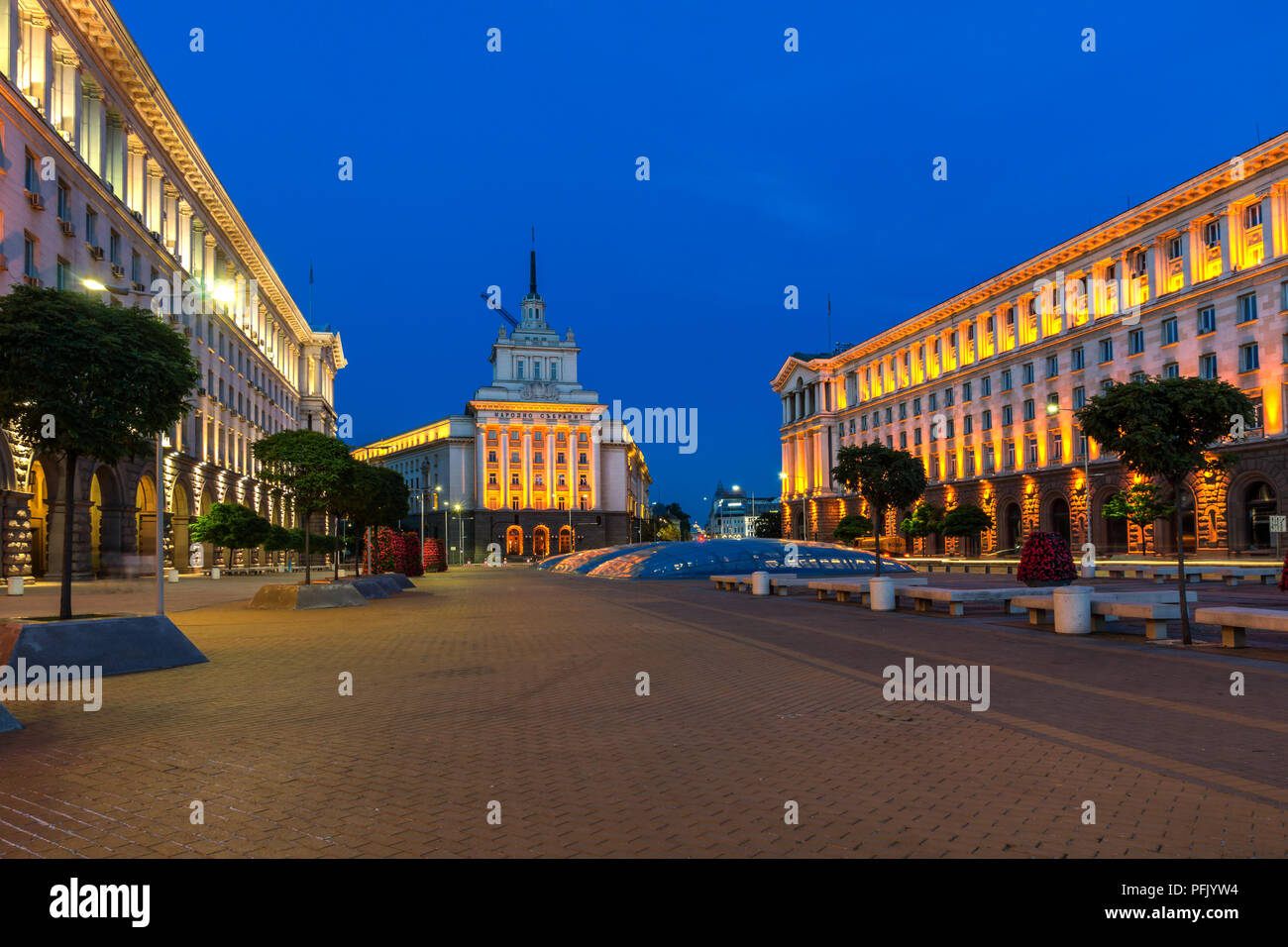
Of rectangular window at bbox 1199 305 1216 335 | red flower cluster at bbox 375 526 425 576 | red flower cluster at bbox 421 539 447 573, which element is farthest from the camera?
red flower cluster at bbox 421 539 447 573

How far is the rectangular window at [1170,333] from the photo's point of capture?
52156 millimetres

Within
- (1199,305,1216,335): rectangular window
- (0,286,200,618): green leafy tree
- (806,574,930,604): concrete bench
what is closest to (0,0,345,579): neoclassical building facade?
(0,286,200,618): green leafy tree

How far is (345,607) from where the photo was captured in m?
25.8

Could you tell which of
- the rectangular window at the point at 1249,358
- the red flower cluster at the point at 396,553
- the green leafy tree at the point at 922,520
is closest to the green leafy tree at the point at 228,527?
the red flower cluster at the point at 396,553

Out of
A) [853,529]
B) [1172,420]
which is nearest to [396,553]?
[1172,420]

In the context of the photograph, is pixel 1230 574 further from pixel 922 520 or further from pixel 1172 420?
pixel 922 520

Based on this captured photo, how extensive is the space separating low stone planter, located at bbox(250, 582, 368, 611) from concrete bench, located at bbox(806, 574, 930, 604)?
45.7 feet

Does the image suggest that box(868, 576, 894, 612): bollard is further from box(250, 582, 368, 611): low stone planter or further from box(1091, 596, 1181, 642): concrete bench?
box(250, 582, 368, 611): low stone planter

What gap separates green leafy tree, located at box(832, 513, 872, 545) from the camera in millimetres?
78188

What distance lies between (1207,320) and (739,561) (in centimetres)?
2894

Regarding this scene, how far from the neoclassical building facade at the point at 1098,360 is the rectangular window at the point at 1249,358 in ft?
0.32

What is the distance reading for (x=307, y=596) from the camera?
25250 millimetres
